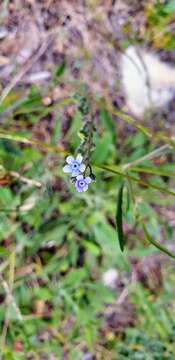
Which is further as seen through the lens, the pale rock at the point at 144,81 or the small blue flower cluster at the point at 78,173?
the pale rock at the point at 144,81

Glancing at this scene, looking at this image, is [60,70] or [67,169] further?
[60,70]

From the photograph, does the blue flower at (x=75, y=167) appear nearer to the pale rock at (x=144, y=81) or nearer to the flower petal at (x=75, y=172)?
the flower petal at (x=75, y=172)

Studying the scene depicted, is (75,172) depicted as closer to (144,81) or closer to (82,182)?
(82,182)

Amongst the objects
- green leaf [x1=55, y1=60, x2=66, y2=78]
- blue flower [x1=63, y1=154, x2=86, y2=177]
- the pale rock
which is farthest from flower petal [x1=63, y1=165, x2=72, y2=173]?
the pale rock

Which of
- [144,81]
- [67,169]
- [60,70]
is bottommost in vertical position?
[144,81]

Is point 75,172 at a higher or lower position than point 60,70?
lower

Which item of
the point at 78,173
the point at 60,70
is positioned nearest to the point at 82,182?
the point at 78,173

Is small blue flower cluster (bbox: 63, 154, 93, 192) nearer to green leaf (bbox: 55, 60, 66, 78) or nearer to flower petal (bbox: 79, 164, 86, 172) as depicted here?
flower petal (bbox: 79, 164, 86, 172)

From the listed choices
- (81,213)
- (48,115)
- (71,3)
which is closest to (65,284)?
(81,213)

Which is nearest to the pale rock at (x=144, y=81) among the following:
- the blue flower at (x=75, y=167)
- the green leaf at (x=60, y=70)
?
the green leaf at (x=60, y=70)
